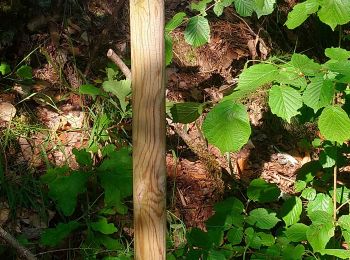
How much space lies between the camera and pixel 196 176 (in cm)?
344

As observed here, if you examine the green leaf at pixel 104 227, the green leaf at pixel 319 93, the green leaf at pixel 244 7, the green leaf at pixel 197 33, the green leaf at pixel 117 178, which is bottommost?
the green leaf at pixel 104 227

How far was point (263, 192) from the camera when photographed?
2.80 metres

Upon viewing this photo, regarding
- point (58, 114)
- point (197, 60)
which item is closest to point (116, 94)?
point (58, 114)

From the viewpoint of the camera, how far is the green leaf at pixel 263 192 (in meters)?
2.79

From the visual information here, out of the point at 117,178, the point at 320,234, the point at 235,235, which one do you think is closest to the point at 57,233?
the point at 117,178

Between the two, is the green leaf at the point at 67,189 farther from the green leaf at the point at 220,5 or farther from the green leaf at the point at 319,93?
the green leaf at the point at 319,93

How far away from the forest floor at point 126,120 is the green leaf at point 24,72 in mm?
109

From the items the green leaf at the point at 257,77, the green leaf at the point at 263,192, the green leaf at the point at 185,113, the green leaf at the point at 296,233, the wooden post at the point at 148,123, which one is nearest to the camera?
the wooden post at the point at 148,123

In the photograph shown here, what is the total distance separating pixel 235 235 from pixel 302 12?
1.03 meters

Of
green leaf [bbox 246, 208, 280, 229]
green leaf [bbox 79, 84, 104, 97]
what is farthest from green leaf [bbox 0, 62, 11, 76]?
green leaf [bbox 246, 208, 280, 229]

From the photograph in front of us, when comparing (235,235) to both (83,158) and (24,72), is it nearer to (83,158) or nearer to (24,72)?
(83,158)

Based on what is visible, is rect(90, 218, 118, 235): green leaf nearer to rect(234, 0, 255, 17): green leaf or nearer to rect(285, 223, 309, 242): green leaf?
rect(285, 223, 309, 242): green leaf

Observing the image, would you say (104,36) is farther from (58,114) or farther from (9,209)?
(9,209)

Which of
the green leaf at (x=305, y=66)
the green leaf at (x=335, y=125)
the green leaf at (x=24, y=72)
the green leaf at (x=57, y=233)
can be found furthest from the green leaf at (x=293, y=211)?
the green leaf at (x=24, y=72)
